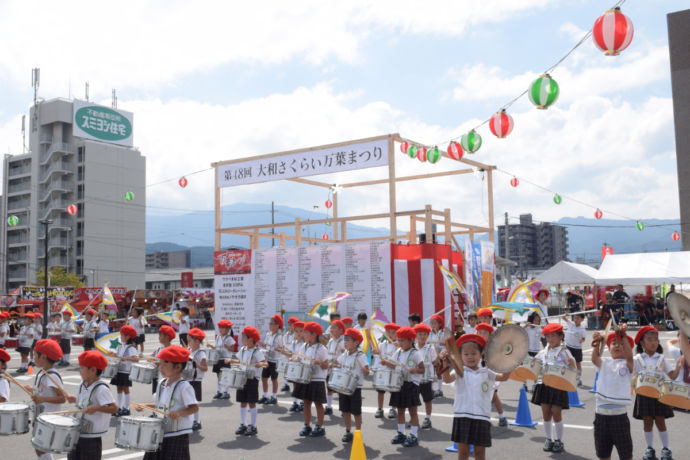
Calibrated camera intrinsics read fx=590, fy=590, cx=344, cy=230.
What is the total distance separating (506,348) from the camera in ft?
20.0

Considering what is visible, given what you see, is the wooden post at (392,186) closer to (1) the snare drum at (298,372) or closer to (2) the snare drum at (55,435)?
(1) the snare drum at (298,372)

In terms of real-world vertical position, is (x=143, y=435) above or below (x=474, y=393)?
below

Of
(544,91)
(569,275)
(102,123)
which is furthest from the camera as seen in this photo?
(102,123)

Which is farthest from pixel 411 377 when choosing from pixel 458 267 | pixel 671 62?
pixel 671 62

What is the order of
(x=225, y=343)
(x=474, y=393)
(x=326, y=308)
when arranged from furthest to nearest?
1. (x=326, y=308)
2. (x=225, y=343)
3. (x=474, y=393)

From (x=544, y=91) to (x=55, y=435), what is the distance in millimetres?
8797

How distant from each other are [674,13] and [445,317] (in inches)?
1866

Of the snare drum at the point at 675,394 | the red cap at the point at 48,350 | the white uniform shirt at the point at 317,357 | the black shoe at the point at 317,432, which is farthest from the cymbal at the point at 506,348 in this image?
the red cap at the point at 48,350

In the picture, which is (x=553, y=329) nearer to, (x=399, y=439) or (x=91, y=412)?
(x=399, y=439)

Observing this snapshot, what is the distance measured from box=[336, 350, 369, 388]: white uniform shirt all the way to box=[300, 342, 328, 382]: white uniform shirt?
1.52 ft

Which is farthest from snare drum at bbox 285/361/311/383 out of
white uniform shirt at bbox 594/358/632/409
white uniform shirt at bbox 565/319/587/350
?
white uniform shirt at bbox 565/319/587/350

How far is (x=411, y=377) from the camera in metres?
8.91

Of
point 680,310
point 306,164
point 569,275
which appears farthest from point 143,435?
point 569,275

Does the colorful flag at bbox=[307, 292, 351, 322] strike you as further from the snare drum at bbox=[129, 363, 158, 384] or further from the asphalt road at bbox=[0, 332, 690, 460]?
the snare drum at bbox=[129, 363, 158, 384]
